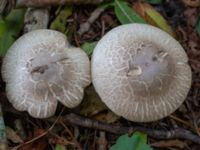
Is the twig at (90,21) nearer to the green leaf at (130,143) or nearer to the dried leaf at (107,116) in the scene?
the dried leaf at (107,116)

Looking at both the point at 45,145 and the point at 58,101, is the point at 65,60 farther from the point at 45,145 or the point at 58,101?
the point at 45,145

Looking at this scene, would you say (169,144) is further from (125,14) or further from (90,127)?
(125,14)

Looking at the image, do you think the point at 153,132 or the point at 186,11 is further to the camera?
the point at 186,11

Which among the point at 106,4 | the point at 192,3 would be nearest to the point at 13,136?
the point at 106,4

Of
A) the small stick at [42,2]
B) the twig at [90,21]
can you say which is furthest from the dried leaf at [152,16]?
the small stick at [42,2]

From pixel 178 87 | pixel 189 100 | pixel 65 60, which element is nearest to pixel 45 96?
pixel 65 60
